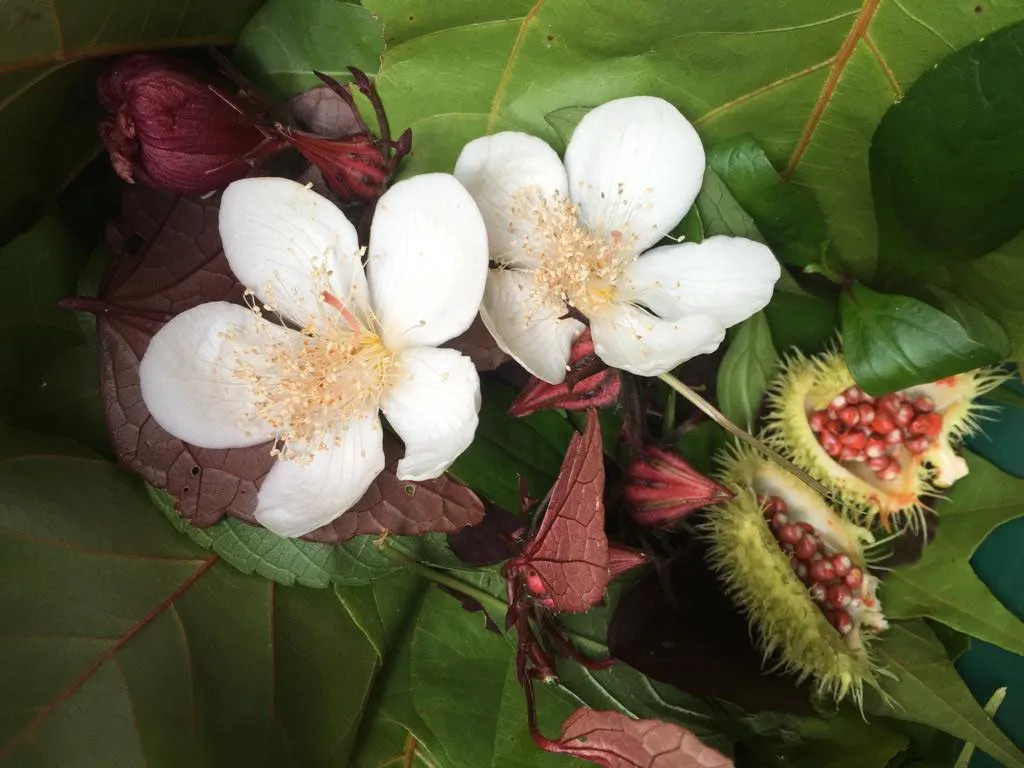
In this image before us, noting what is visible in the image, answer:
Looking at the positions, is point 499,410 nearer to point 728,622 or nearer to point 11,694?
point 728,622

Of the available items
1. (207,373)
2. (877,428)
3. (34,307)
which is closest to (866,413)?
(877,428)

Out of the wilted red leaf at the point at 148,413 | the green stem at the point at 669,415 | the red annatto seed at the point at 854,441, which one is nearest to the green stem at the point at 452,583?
the wilted red leaf at the point at 148,413

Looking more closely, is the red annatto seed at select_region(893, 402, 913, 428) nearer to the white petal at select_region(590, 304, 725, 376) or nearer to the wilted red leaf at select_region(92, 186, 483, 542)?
the white petal at select_region(590, 304, 725, 376)

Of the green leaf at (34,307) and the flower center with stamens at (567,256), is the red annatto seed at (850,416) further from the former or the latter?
the green leaf at (34,307)

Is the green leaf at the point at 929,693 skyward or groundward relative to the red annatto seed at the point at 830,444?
groundward

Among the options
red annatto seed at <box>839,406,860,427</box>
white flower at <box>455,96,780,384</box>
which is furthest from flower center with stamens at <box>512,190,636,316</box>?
red annatto seed at <box>839,406,860,427</box>

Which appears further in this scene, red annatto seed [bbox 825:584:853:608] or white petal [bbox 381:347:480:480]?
red annatto seed [bbox 825:584:853:608]
